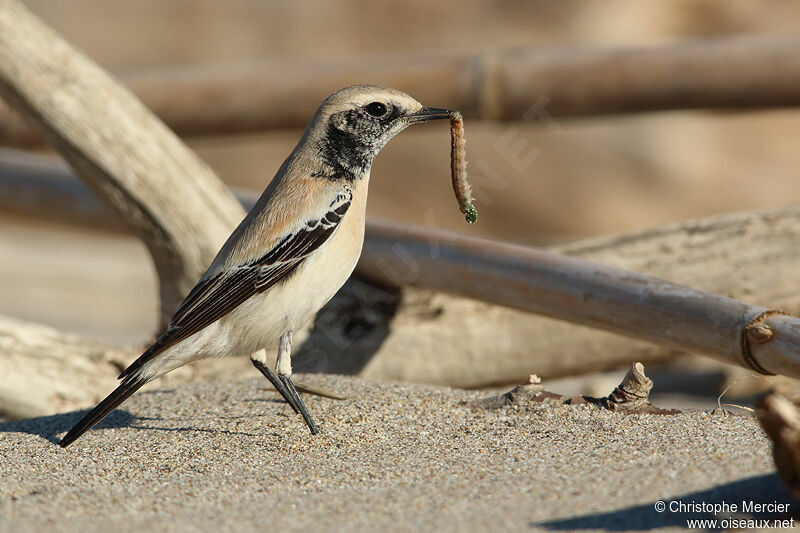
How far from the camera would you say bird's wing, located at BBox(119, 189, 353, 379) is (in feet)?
13.3

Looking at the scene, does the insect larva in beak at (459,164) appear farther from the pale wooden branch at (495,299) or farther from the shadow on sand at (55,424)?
the shadow on sand at (55,424)

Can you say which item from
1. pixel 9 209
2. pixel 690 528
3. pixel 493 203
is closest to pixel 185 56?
pixel 493 203

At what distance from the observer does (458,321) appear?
5691 mm

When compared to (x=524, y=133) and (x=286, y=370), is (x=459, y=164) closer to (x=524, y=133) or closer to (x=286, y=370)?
(x=286, y=370)

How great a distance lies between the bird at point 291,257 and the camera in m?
4.05

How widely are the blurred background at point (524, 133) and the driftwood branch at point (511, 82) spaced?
16.7 ft

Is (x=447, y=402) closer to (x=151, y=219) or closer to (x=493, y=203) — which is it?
(x=151, y=219)

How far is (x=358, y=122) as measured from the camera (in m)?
4.25

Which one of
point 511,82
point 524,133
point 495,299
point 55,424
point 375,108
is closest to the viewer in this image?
point 375,108

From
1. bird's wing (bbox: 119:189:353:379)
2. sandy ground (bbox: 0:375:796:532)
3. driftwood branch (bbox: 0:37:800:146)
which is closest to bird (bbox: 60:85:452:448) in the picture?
bird's wing (bbox: 119:189:353:379)

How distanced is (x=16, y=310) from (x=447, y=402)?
7382mm

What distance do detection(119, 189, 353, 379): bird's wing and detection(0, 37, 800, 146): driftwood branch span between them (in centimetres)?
347

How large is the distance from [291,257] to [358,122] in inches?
28.3

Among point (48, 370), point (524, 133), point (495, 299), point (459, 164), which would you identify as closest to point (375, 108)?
point (459, 164)
